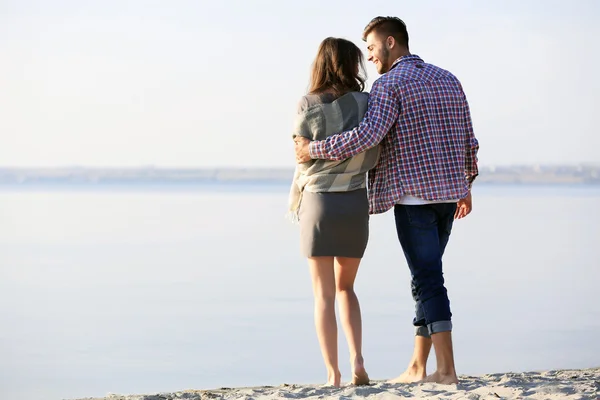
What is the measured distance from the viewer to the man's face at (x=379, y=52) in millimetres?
3887

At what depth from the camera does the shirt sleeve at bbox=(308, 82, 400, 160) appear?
367cm

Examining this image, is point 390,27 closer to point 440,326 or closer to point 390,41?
point 390,41

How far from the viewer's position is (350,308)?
3916mm

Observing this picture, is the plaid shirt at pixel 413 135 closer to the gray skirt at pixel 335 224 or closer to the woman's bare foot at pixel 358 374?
the gray skirt at pixel 335 224

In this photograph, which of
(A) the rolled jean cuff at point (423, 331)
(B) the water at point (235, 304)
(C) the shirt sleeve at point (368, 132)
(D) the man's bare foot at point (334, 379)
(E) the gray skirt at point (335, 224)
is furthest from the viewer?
(B) the water at point (235, 304)

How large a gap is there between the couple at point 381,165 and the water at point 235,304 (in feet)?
4.24

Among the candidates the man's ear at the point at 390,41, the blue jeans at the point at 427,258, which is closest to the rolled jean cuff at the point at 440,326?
the blue jeans at the point at 427,258

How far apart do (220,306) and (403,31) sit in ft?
10.9

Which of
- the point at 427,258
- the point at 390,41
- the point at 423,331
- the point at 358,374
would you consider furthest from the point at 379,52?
the point at 358,374

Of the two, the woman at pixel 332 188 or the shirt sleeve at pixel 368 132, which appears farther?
the woman at pixel 332 188

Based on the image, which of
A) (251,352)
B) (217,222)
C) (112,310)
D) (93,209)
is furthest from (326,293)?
(93,209)

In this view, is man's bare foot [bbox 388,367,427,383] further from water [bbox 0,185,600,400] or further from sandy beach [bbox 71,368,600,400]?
water [bbox 0,185,600,400]

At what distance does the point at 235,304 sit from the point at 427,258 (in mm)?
3228

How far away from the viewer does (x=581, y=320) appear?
6516mm
